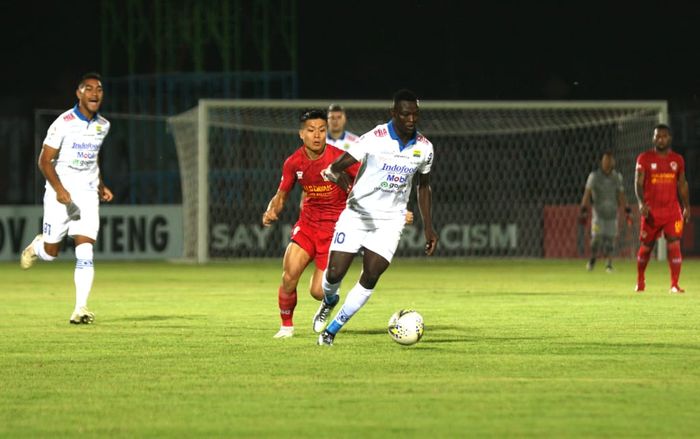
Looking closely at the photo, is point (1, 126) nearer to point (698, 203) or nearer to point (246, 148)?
point (246, 148)

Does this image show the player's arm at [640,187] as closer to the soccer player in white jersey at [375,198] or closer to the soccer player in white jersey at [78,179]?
the soccer player in white jersey at [78,179]

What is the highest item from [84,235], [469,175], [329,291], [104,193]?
[104,193]

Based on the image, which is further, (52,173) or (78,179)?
(78,179)

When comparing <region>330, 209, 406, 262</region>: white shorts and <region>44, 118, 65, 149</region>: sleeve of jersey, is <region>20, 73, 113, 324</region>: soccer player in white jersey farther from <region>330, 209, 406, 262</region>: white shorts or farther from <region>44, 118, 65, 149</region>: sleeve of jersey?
<region>330, 209, 406, 262</region>: white shorts

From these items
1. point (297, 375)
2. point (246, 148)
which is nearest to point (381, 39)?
point (246, 148)

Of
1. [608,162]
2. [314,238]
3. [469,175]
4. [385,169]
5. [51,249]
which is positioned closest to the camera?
[385,169]

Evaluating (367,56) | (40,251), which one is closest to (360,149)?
(40,251)

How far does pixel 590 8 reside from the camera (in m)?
39.0

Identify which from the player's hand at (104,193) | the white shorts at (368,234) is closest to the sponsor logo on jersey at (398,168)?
the white shorts at (368,234)

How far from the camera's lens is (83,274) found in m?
12.0

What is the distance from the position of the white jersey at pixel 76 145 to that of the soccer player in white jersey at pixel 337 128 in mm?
3457

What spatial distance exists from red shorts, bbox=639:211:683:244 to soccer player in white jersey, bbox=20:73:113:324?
7.01 metres

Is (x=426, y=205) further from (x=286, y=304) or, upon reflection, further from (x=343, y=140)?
(x=343, y=140)

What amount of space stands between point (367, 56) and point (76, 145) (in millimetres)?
27400
